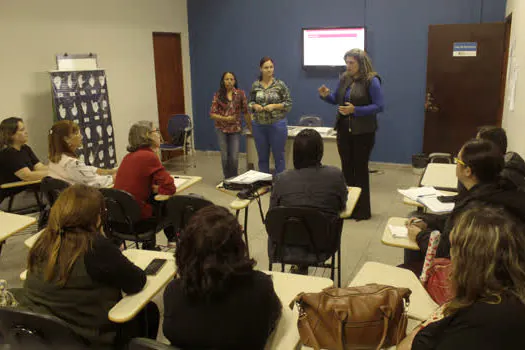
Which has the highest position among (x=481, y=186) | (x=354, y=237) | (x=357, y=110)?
(x=357, y=110)

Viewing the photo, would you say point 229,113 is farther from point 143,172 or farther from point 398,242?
point 398,242

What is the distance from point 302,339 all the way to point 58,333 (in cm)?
89

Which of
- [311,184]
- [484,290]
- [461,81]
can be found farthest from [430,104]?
[484,290]

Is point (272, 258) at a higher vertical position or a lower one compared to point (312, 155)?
lower

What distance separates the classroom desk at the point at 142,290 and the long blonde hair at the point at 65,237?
25cm

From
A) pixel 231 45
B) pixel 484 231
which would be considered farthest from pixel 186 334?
pixel 231 45

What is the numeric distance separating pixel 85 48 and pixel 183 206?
390cm

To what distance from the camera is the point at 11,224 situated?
9.62 ft

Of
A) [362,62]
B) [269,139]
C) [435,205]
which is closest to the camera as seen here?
[435,205]

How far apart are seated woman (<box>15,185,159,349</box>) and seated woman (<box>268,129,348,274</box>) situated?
3.73 feet

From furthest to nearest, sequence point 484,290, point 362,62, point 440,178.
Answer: point 362,62
point 440,178
point 484,290

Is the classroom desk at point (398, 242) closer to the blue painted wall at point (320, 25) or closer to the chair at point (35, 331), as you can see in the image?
the chair at point (35, 331)

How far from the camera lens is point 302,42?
706 cm

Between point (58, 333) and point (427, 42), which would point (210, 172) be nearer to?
point (427, 42)
